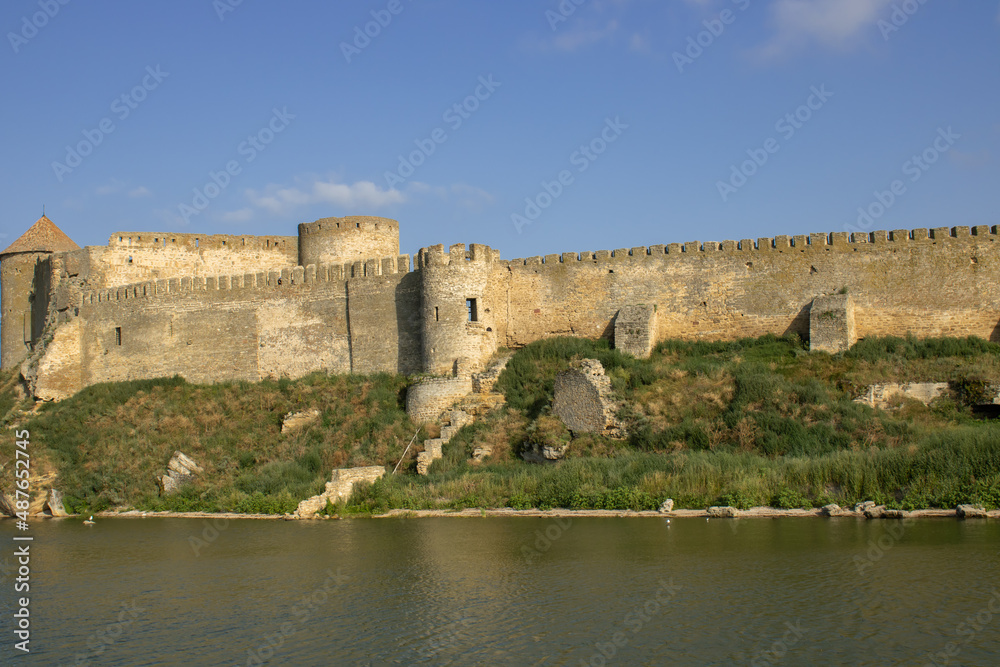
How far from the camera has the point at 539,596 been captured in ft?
36.6

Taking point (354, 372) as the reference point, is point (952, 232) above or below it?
above

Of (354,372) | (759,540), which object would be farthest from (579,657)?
(354,372)

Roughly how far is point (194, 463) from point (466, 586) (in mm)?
11304

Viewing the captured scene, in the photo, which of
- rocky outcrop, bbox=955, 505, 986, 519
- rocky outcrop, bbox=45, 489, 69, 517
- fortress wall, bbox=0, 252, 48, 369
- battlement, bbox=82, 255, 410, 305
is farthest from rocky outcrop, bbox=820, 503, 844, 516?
fortress wall, bbox=0, 252, 48, 369

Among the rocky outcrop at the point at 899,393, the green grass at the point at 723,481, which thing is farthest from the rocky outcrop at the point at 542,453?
the rocky outcrop at the point at 899,393

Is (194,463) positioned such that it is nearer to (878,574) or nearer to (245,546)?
(245,546)

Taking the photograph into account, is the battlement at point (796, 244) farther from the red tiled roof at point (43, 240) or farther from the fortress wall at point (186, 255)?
the red tiled roof at point (43, 240)

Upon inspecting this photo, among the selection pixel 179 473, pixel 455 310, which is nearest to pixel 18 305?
pixel 179 473

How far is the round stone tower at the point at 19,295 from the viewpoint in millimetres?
30656

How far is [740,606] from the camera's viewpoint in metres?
10.2

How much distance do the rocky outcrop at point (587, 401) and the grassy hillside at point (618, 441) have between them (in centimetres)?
28

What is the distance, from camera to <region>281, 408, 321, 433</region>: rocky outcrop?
22.2 m

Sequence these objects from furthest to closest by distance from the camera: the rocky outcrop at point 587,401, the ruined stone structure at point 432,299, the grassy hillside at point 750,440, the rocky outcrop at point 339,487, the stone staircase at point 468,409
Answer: the ruined stone structure at point 432,299, the stone staircase at point 468,409, the rocky outcrop at point 587,401, the rocky outcrop at point 339,487, the grassy hillside at point 750,440

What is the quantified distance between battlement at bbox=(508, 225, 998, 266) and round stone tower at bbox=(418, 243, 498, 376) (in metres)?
1.86
